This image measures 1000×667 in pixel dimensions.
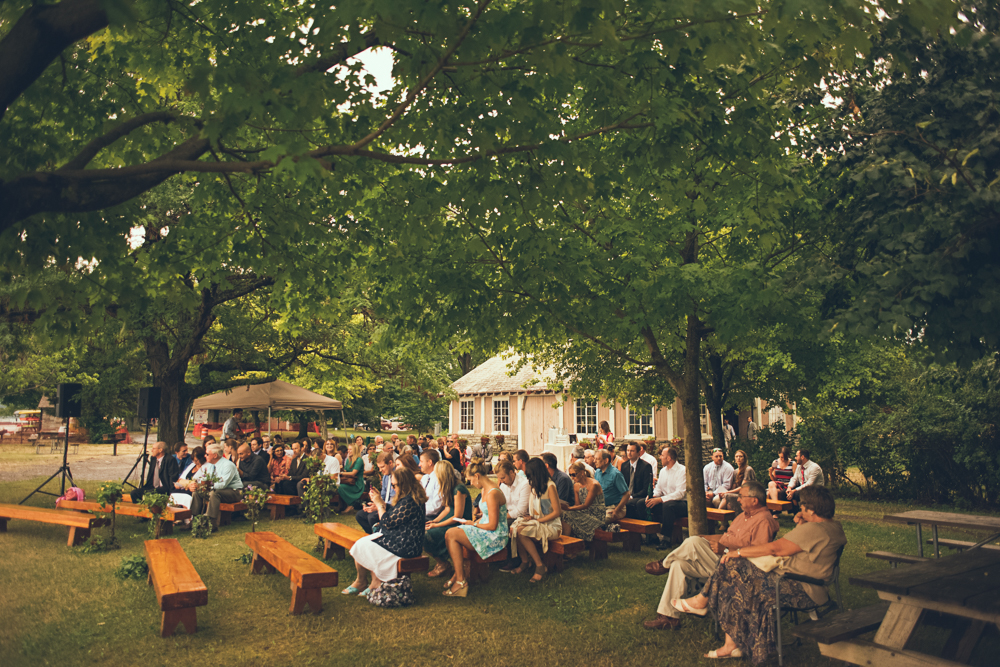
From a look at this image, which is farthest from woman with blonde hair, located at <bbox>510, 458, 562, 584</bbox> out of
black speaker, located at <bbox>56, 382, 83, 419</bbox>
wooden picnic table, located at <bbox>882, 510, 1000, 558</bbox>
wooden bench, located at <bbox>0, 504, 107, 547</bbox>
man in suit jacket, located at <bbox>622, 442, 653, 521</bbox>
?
black speaker, located at <bbox>56, 382, 83, 419</bbox>

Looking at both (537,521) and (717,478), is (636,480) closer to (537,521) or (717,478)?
(717,478)

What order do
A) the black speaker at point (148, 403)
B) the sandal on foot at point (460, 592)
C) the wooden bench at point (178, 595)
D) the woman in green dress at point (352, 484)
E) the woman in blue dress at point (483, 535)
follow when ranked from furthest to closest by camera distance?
1. the woman in green dress at point (352, 484)
2. the black speaker at point (148, 403)
3. the woman in blue dress at point (483, 535)
4. the sandal on foot at point (460, 592)
5. the wooden bench at point (178, 595)

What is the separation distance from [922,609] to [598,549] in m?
5.10

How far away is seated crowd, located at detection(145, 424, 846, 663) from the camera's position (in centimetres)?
533

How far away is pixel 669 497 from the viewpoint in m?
10.3

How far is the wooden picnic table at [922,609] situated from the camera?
4.09 meters

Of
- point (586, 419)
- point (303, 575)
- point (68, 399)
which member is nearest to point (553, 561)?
point (303, 575)

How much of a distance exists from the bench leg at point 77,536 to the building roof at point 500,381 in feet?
61.3

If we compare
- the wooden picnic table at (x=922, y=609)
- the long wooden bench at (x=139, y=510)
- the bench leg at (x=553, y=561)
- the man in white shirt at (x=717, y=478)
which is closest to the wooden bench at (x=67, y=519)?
the long wooden bench at (x=139, y=510)

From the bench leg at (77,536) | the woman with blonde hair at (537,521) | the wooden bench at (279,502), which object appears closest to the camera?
the woman with blonde hair at (537,521)

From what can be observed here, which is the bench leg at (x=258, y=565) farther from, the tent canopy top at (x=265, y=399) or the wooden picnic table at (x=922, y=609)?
the tent canopy top at (x=265, y=399)

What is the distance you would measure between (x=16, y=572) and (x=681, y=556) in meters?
8.35

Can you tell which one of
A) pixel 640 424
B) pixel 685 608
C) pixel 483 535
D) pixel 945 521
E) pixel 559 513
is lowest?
pixel 685 608

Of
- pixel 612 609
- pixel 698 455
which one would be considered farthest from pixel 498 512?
pixel 698 455
